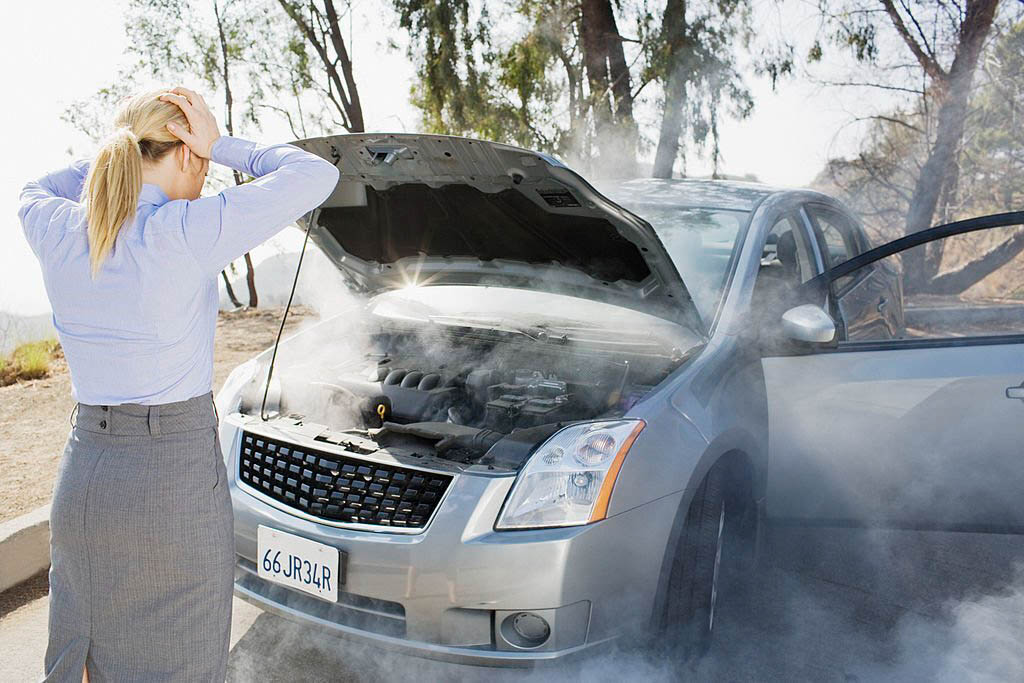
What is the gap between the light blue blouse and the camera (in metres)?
1.64

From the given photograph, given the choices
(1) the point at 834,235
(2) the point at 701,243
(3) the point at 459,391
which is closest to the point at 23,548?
(3) the point at 459,391

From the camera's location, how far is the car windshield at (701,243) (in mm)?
3145

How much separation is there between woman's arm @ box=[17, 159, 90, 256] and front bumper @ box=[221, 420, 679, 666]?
45.6 inches

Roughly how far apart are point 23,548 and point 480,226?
239 cm

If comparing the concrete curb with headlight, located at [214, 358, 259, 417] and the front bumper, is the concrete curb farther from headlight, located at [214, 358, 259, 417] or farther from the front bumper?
the front bumper

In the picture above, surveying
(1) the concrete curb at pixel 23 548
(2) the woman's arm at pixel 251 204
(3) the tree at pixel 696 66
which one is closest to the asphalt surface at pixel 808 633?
(1) the concrete curb at pixel 23 548

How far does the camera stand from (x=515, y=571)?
2154 mm

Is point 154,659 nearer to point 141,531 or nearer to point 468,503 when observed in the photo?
point 141,531

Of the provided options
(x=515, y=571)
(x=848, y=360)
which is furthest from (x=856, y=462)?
(x=515, y=571)

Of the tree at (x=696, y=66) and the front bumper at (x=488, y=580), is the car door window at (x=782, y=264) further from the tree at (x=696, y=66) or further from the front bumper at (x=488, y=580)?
the tree at (x=696, y=66)

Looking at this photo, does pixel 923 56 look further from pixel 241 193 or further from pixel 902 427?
pixel 241 193

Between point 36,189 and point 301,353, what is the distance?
1799 millimetres

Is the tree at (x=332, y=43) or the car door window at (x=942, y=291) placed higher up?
the tree at (x=332, y=43)

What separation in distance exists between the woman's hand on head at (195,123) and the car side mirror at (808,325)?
206 centimetres
